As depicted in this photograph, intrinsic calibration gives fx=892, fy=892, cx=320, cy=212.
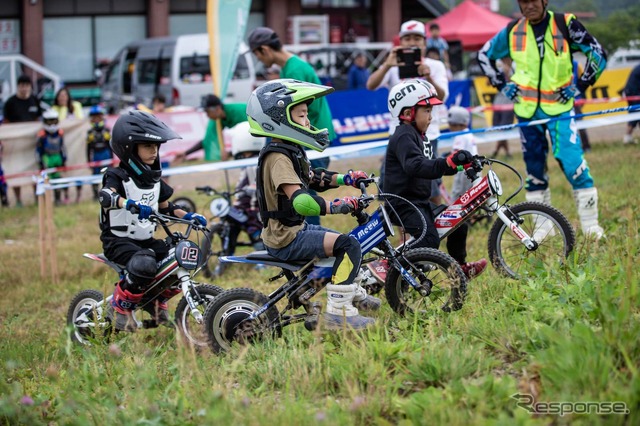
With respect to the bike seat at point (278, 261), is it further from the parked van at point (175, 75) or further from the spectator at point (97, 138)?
the parked van at point (175, 75)

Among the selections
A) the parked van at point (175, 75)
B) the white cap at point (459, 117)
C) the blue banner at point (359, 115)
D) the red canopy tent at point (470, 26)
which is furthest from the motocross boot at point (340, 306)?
the red canopy tent at point (470, 26)

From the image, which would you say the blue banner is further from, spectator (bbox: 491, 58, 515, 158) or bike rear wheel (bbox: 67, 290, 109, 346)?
bike rear wheel (bbox: 67, 290, 109, 346)

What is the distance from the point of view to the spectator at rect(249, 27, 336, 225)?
26.0 feet

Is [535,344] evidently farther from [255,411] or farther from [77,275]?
[77,275]

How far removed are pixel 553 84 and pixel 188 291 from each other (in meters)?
3.65

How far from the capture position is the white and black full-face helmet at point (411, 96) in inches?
251

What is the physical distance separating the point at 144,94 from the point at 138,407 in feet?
65.3

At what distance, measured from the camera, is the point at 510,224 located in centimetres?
639

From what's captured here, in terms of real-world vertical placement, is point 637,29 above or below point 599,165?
above

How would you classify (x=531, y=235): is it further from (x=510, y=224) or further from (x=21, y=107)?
(x=21, y=107)

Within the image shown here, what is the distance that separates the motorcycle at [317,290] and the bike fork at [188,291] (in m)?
0.32

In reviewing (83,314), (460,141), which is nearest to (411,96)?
(83,314)

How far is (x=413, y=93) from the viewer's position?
641cm

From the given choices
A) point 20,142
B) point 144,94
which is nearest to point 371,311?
point 20,142
